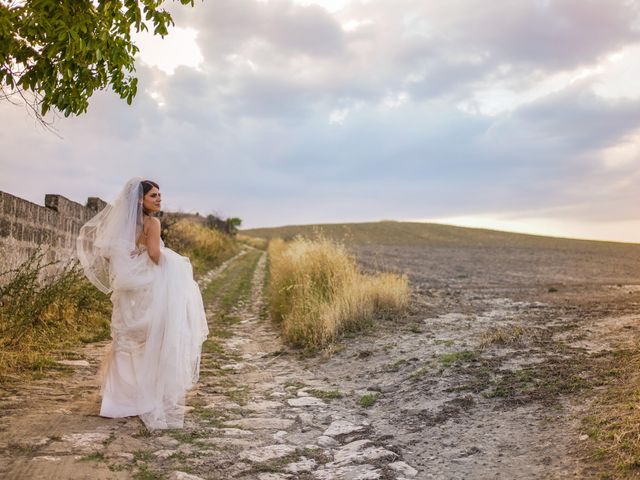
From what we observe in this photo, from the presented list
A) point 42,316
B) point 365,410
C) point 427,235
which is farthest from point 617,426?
point 427,235

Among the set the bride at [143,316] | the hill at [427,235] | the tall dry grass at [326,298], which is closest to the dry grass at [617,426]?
the bride at [143,316]

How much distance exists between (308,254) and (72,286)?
4832 millimetres

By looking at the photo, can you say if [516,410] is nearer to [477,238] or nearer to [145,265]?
[145,265]

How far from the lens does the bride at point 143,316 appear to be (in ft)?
18.5

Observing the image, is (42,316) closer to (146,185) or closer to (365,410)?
(146,185)

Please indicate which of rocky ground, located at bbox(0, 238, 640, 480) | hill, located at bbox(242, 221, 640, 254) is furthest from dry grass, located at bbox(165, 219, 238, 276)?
hill, located at bbox(242, 221, 640, 254)

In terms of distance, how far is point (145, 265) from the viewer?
19.2 feet

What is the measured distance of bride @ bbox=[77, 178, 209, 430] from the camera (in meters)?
5.63

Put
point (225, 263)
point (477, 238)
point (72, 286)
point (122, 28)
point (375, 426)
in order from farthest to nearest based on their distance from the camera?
point (477, 238) → point (225, 263) → point (72, 286) → point (122, 28) → point (375, 426)

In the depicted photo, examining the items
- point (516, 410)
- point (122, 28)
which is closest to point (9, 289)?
point (122, 28)

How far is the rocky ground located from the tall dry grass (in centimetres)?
42

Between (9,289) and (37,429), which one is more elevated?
(9,289)

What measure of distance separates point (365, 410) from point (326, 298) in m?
4.41

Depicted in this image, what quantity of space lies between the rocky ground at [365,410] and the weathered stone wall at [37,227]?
6.64 ft
